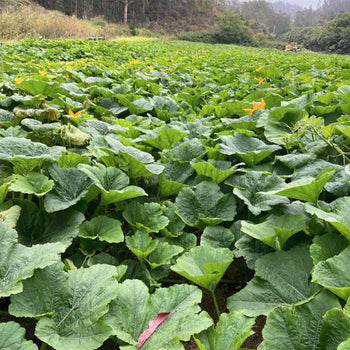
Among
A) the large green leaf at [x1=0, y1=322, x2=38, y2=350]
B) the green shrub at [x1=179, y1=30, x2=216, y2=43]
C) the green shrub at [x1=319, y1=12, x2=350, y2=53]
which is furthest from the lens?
the green shrub at [x1=179, y1=30, x2=216, y2=43]

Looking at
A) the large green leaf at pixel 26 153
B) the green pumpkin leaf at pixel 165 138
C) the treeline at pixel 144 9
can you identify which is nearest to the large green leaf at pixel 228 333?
the large green leaf at pixel 26 153

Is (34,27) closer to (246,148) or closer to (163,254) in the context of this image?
(246,148)

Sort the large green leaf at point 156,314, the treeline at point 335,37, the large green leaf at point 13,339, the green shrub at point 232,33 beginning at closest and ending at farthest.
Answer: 1. the large green leaf at point 13,339
2. the large green leaf at point 156,314
3. the treeline at point 335,37
4. the green shrub at point 232,33

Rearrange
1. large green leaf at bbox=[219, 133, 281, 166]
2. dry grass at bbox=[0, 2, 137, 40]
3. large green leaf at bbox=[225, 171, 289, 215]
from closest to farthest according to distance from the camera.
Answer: large green leaf at bbox=[225, 171, 289, 215] → large green leaf at bbox=[219, 133, 281, 166] → dry grass at bbox=[0, 2, 137, 40]

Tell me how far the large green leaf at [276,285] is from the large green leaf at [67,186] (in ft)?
2.27

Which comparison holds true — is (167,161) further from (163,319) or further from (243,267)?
(163,319)

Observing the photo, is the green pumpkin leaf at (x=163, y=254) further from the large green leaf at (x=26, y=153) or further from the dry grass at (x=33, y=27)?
the dry grass at (x=33, y=27)

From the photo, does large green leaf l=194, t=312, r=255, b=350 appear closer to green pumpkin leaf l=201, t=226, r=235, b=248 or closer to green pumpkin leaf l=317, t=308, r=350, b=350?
green pumpkin leaf l=317, t=308, r=350, b=350

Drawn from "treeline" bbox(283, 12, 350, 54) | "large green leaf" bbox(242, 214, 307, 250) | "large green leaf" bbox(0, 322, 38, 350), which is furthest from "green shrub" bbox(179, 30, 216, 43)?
"large green leaf" bbox(0, 322, 38, 350)

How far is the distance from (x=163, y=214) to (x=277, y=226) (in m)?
0.49

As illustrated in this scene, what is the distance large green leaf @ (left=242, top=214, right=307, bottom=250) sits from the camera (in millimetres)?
1141

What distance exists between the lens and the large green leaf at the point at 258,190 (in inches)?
54.1

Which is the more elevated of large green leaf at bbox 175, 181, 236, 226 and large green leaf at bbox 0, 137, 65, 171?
large green leaf at bbox 0, 137, 65, 171

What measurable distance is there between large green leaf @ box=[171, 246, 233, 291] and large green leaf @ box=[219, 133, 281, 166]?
720 mm
